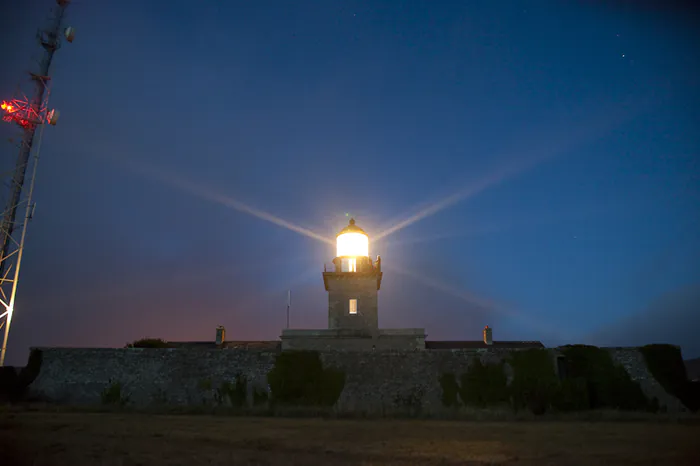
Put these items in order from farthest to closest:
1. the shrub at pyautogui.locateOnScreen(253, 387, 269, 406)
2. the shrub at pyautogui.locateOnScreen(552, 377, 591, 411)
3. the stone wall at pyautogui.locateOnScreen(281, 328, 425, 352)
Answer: the stone wall at pyautogui.locateOnScreen(281, 328, 425, 352) < the shrub at pyautogui.locateOnScreen(253, 387, 269, 406) < the shrub at pyautogui.locateOnScreen(552, 377, 591, 411)

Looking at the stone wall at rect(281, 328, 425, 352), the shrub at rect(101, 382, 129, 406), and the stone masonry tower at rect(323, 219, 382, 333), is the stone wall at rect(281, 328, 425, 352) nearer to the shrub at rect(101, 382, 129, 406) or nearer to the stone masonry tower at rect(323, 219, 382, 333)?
the stone masonry tower at rect(323, 219, 382, 333)

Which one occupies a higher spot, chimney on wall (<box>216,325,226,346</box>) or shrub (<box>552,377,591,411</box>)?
chimney on wall (<box>216,325,226,346</box>)

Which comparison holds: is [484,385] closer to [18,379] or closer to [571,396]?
[571,396]

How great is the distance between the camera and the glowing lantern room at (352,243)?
25375mm

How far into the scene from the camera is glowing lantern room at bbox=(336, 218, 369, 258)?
999 inches

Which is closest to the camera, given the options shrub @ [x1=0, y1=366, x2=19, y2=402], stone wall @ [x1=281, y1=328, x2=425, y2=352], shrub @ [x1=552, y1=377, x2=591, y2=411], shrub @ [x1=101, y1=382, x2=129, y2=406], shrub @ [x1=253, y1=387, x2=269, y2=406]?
shrub @ [x1=552, y1=377, x2=591, y2=411]

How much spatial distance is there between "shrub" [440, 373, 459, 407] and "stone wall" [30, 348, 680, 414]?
0.16 m

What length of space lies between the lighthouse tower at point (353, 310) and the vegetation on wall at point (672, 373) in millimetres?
9744

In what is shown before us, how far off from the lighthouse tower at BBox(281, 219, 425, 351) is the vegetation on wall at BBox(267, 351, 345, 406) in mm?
4893

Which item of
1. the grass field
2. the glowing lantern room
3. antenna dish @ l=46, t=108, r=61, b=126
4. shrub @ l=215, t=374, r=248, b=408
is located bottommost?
the grass field

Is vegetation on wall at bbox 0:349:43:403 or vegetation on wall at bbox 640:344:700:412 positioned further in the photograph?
vegetation on wall at bbox 0:349:43:403

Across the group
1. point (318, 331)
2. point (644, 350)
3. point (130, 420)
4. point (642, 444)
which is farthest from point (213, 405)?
point (644, 350)

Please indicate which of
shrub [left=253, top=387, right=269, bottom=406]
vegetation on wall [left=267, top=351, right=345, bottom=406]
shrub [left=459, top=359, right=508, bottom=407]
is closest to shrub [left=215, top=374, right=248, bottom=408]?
shrub [left=253, top=387, right=269, bottom=406]

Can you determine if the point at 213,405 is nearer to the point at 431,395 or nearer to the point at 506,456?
the point at 431,395
